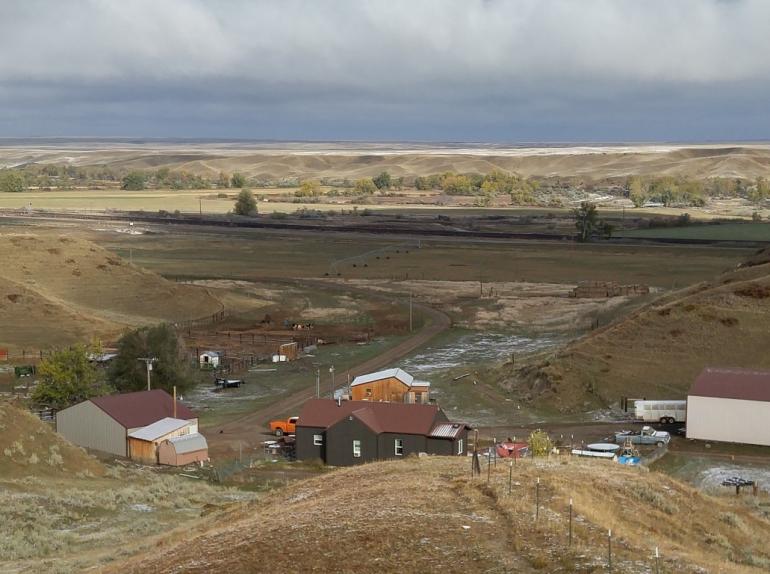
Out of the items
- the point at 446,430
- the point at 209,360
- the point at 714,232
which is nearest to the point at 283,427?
the point at 446,430

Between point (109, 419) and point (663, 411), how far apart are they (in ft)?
90.7

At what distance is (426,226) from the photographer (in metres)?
182

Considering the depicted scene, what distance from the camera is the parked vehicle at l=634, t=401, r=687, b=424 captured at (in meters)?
58.2

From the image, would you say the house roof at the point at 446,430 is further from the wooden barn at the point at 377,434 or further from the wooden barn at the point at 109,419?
the wooden barn at the point at 109,419

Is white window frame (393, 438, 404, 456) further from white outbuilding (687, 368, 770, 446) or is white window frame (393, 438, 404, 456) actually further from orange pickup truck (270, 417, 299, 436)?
white outbuilding (687, 368, 770, 446)

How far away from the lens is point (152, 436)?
51.2m

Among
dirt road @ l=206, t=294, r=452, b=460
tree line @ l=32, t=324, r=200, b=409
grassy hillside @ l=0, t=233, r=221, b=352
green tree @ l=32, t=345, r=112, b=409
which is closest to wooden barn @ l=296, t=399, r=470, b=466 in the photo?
dirt road @ l=206, t=294, r=452, b=460

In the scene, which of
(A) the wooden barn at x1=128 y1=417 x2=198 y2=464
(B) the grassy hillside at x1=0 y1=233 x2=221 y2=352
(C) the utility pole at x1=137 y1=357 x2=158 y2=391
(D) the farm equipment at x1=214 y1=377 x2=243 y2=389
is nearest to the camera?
(A) the wooden barn at x1=128 y1=417 x2=198 y2=464

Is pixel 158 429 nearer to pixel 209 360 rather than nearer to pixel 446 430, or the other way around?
pixel 446 430

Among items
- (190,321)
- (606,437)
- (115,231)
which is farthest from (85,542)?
(115,231)

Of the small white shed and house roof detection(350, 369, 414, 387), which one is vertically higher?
house roof detection(350, 369, 414, 387)

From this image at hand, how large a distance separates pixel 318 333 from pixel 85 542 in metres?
52.7

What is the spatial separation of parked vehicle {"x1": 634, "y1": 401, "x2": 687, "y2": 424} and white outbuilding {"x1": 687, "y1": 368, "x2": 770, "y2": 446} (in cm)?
235

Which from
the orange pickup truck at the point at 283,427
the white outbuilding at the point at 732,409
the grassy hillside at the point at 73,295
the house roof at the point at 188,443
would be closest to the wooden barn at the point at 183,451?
the house roof at the point at 188,443
